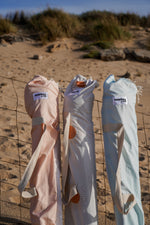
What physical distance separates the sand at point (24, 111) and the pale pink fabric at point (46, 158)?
0.62 m

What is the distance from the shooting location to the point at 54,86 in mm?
2426

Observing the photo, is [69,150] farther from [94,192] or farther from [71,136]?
[94,192]

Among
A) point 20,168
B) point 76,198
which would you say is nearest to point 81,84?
point 76,198

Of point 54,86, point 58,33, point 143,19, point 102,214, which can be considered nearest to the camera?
point 54,86

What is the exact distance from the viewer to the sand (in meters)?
3.17

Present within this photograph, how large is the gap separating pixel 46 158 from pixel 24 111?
3.54 m

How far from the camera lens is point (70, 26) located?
11.7m

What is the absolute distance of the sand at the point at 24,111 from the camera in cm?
317

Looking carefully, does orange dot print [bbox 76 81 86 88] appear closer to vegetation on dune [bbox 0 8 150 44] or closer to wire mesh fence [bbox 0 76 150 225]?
wire mesh fence [bbox 0 76 150 225]

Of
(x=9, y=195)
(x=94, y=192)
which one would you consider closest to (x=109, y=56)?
(x=9, y=195)

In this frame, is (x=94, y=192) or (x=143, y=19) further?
(x=143, y=19)

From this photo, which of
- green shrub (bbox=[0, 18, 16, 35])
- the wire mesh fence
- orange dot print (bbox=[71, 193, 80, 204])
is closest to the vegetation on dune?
green shrub (bbox=[0, 18, 16, 35])

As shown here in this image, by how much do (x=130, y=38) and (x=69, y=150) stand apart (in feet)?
32.0

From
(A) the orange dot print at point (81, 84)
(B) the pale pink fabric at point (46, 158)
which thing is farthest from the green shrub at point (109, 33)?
(B) the pale pink fabric at point (46, 158)
